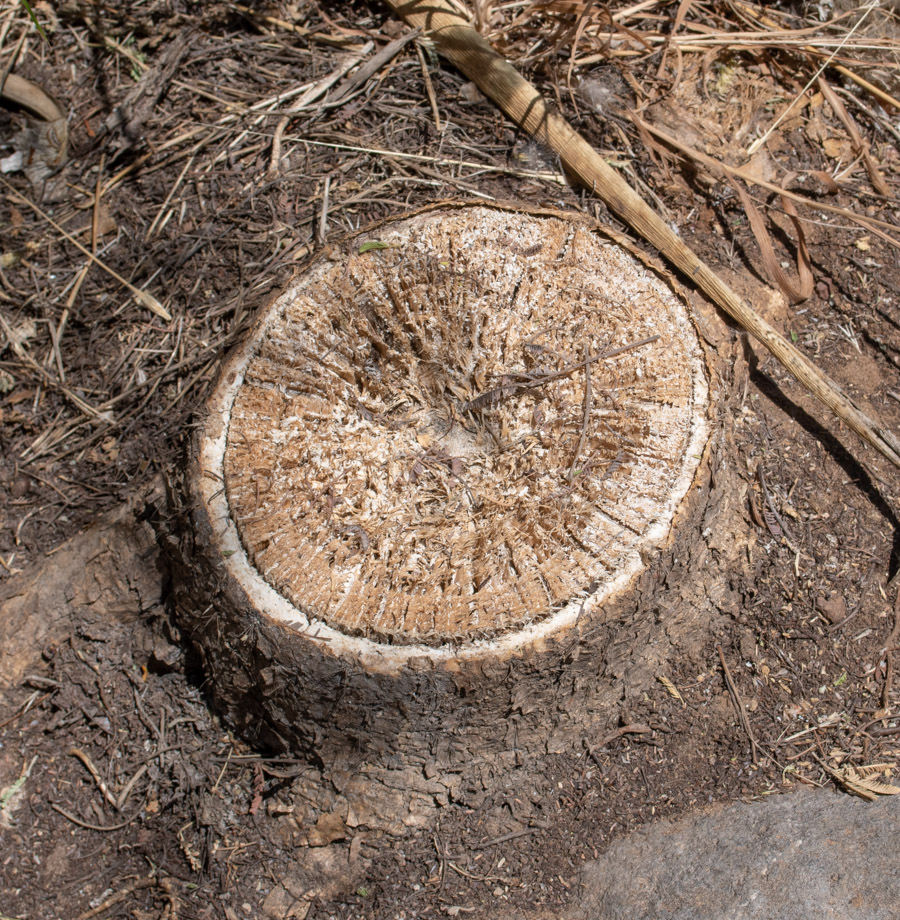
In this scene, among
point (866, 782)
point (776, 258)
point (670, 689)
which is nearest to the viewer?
point (866, 782)

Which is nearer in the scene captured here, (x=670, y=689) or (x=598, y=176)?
(x=670, y=689)

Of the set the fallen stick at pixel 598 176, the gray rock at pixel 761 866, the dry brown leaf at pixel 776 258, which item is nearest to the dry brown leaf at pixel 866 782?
the gray rock at pixel 761 866

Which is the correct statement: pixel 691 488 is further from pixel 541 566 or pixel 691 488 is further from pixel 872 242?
pixel 872 242

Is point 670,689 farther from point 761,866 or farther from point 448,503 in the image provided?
point 448,503

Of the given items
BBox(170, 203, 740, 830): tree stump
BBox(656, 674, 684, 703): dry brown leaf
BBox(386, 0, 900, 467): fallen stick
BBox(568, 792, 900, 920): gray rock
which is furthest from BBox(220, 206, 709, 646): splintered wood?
BBox(568, 792, 900, 920): gray rock

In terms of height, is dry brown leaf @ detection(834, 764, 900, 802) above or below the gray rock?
above

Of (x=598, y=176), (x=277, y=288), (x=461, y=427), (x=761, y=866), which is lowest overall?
(x=761, y=866)

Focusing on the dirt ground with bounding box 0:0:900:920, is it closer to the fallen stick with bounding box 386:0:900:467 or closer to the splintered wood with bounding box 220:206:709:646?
the fallen stick with bounding box 386:0:900:467

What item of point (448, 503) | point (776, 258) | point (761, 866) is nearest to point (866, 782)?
point (761, 866)
